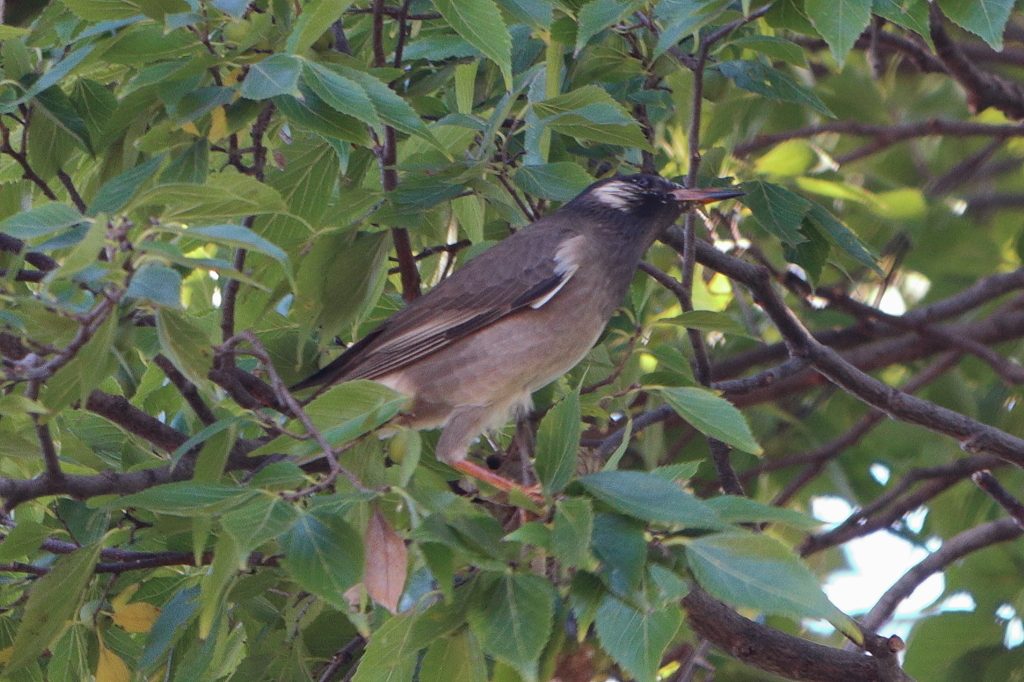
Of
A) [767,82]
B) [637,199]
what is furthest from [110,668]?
[767,82]

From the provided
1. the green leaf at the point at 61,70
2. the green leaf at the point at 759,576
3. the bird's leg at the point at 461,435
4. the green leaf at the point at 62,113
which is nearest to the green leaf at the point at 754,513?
the green leaf at the point at 759,576

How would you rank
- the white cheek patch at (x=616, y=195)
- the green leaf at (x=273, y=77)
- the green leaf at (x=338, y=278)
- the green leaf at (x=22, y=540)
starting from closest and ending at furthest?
the green leaf at (x=273, y=77)
the green leaf at (x=22, y=540)
the green leaf at (x=338, y=278)
the white cheek patch at (x=616, y=195)

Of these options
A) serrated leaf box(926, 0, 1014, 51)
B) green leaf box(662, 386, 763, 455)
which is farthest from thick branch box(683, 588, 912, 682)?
serrated leaf box(926, 0, 1014, 51)

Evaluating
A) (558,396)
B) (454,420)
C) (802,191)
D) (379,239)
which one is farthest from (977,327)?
(379,239)

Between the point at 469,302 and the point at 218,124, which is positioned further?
the point at 469,302

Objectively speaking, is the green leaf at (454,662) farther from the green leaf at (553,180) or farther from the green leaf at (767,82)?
the green leaf at (767,82)

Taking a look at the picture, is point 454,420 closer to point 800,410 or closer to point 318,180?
point 318,180

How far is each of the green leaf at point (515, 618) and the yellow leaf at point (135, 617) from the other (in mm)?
1721

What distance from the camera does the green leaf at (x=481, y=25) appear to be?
363 centimetres

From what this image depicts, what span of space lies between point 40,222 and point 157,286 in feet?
1.38

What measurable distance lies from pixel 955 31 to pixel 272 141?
247 inches

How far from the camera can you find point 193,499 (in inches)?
118

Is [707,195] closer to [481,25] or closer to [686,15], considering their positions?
[686,15]

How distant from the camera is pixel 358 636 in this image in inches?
166
